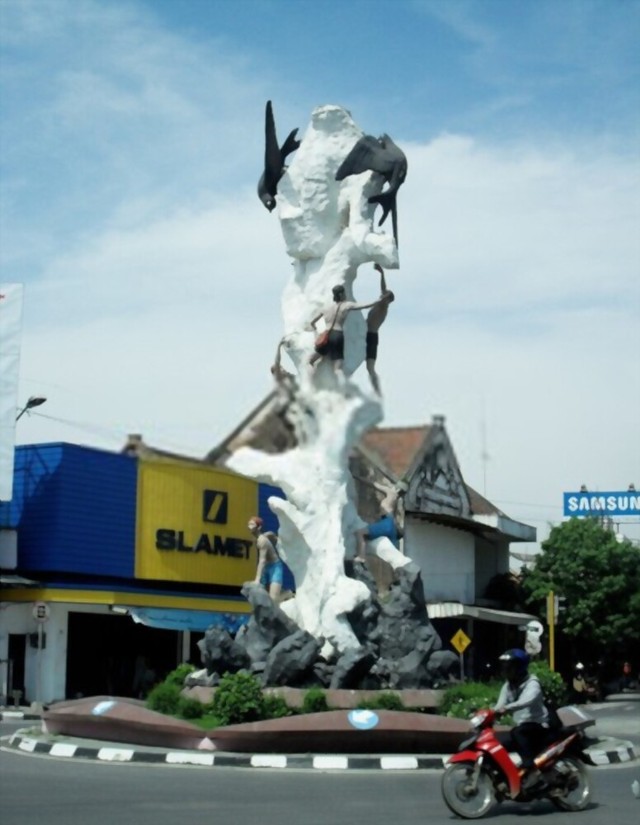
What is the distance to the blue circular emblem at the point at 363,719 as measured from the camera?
14844 mm

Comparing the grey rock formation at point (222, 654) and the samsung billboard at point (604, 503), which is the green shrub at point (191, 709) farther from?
the samsung billboard at point (604, 503)

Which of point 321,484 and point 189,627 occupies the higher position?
point 321,484

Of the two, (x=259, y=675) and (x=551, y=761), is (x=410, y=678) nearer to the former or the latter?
(x=259, y=675)

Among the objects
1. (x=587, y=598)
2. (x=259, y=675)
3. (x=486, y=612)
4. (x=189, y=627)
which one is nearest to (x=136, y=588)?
(x=189, y=627)

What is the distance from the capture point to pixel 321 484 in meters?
19.2

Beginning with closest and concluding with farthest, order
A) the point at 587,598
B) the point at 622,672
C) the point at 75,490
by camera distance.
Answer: the point at 75,490
the point at 587,598
the point at 622,672

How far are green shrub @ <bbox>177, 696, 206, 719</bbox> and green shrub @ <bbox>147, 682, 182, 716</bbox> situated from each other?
0.12 m

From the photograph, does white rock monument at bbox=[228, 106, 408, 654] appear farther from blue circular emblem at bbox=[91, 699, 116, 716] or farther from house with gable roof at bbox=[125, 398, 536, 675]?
blue circular emblem at bbox=[91, 699, 116, 716]

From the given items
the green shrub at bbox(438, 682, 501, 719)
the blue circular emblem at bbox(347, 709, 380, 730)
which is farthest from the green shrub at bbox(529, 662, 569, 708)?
the blue circular emblem at bbox(347, 709, 380, 730)

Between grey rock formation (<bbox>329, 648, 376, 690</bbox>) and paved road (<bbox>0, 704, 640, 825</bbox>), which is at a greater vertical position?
grey rock formation (<bbox>329, 648, 376, 690</bbox>)

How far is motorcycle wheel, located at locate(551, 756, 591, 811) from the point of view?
11219 mm

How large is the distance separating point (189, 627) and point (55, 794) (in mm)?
20692

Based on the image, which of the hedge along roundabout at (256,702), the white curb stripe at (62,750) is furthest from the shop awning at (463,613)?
the white curb stripe at (62,750)

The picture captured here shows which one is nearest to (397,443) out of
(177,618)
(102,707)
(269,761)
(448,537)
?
(269,761)
